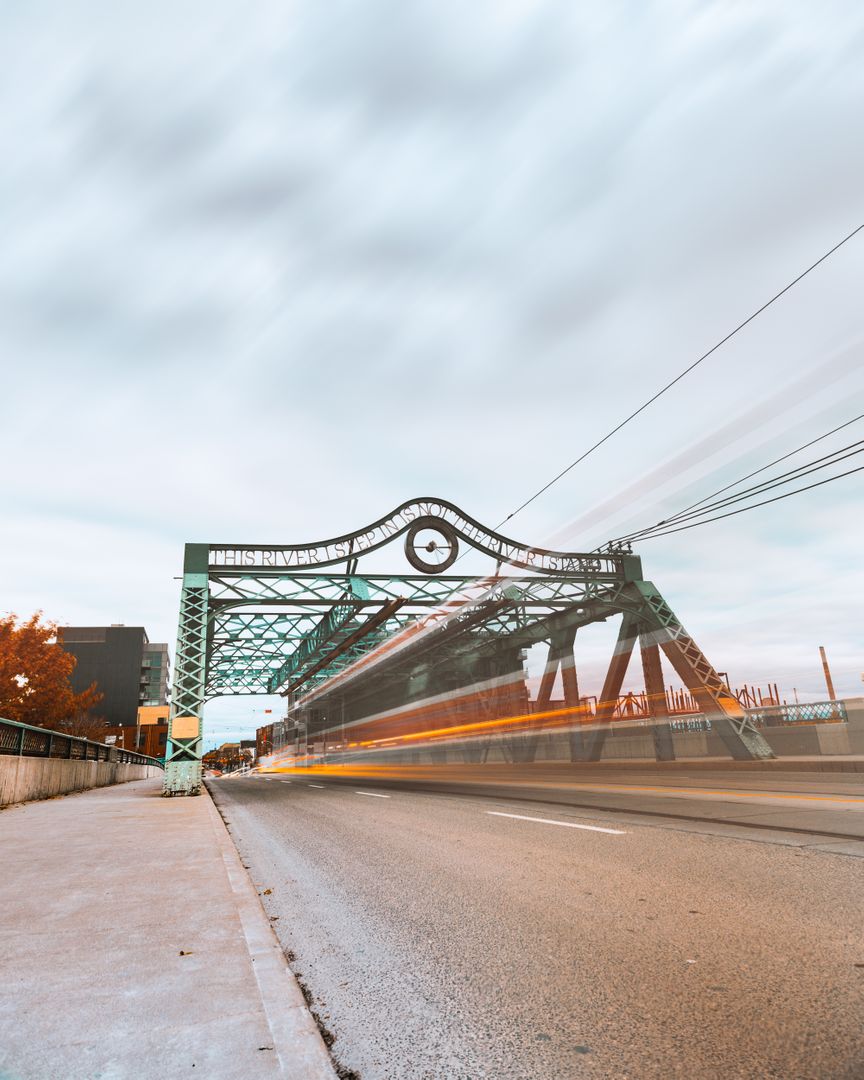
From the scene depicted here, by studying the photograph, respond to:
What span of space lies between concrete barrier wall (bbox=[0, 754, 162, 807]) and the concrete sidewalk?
8.00m

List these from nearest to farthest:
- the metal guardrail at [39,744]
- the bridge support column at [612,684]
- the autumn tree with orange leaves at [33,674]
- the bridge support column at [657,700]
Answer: the metal guardrail at [39,744], the bridge support column at [657,700], the bridge support column at [612,684], the autumn tree with orange leaves at [33,674]

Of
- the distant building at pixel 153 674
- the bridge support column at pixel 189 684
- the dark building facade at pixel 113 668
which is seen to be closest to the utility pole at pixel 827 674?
the bridge support column at pixel 189 684

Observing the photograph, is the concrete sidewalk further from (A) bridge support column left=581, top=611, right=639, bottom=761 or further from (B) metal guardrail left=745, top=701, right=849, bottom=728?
(A) bridge support column left=581, top=611, right=639, bottom=761

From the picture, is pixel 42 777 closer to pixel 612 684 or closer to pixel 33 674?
pixel 612 684

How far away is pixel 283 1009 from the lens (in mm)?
3125

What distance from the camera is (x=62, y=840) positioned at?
8.99 meters

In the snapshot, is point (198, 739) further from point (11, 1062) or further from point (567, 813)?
point (11, 1062)

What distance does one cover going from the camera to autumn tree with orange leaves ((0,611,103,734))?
4444cm

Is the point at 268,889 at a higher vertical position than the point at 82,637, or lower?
lower

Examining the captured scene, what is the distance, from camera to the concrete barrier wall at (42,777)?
45.7 ft

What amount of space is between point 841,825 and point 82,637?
381 feet

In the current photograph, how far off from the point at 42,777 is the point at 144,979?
15.7m

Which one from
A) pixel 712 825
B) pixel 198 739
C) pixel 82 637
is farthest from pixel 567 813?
pixel 82 637

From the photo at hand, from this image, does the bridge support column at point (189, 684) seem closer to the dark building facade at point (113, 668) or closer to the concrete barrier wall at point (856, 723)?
the concrete barrier wall at point (856, 723)
